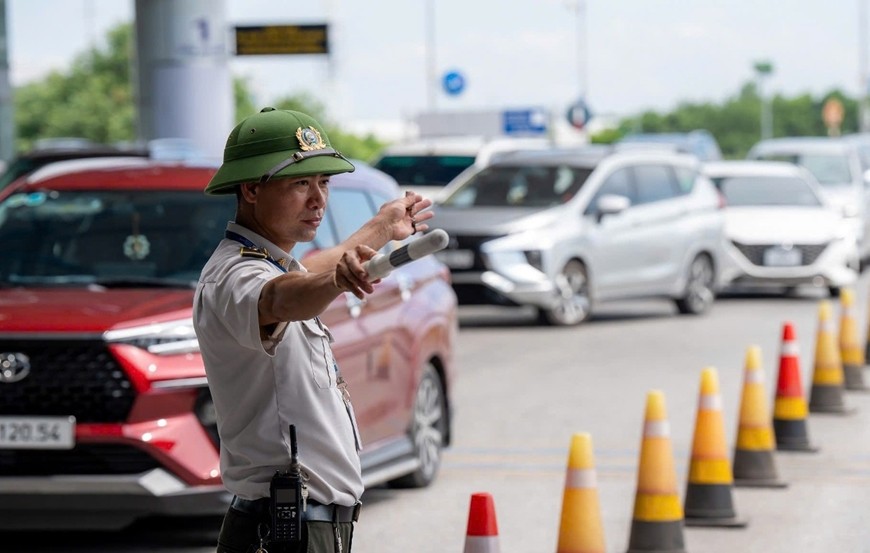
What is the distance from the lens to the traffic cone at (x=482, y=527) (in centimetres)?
534

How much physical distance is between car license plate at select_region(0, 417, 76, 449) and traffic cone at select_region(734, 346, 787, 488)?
11.2ft

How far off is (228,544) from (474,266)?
48.8 ft

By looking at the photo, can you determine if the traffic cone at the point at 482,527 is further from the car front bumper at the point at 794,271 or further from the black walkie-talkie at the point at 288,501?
the car front bumper at the point at 794,271

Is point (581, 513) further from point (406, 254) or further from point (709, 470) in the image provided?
point (406, 254)

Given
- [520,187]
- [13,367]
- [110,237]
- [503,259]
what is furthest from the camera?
[520,187]

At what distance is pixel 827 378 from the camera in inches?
503

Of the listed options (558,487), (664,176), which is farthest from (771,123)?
(558,487)

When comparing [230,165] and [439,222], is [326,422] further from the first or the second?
[439,222]

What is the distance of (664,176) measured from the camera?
21500 mm

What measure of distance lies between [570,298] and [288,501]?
615 inches

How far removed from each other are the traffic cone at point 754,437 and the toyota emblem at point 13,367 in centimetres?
355

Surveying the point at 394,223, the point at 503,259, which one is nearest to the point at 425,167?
the point at 503,259

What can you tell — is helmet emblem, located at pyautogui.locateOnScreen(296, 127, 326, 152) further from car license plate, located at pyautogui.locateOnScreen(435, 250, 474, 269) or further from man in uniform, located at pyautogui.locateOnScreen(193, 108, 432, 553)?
car license plate, located at pyautogui.locateOnScreen(435, 250, 474, 269)

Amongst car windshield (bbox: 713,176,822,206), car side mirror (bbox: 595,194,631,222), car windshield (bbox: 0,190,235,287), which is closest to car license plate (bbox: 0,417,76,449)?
car windshield (bbox: 0,190,235,287)
